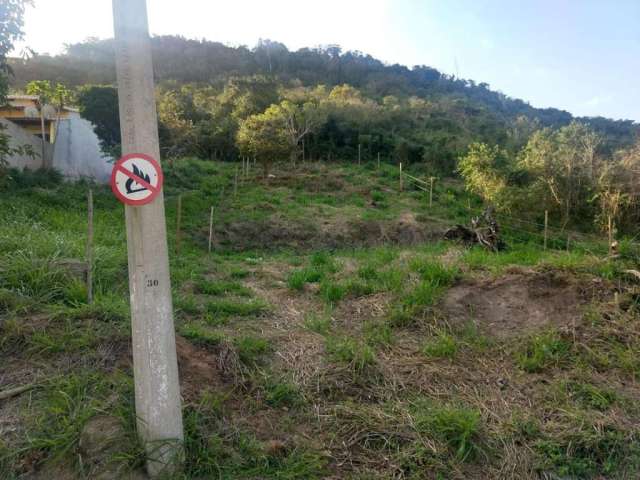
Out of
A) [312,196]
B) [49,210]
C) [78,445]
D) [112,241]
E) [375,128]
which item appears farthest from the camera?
[375,128]

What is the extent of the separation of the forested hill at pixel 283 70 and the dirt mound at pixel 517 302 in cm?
2636

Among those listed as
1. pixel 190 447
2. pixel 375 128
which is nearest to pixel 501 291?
pixel 190 447

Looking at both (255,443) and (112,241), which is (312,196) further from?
(255,443)

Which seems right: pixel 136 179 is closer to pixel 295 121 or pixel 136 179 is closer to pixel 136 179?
pixel 136 179

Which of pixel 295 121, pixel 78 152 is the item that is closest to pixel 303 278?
pixel 78 152

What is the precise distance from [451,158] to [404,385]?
20763 mm

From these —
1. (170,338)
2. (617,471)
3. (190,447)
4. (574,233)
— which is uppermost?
(170,338)

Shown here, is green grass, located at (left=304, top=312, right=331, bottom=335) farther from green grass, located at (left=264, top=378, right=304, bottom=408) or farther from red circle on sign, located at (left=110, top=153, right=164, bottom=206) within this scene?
red circle on sign, located at (left=110, top=153, right=164, bottom=206)

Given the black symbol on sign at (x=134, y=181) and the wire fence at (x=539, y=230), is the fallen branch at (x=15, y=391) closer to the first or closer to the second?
the black symbol on sign at (x=134, y=181)

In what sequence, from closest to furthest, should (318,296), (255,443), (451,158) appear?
1. (255,443)
2. (318,296)
3. (451,158)

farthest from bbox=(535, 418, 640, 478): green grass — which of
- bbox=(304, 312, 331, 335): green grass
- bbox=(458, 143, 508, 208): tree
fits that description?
bbox=(458, 143, 508, 208): tree

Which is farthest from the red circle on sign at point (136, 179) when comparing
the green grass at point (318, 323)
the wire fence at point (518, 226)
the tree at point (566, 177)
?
the tree at point (566, 177)

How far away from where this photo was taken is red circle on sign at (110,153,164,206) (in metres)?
A: 2.21

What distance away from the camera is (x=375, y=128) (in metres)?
27.6
